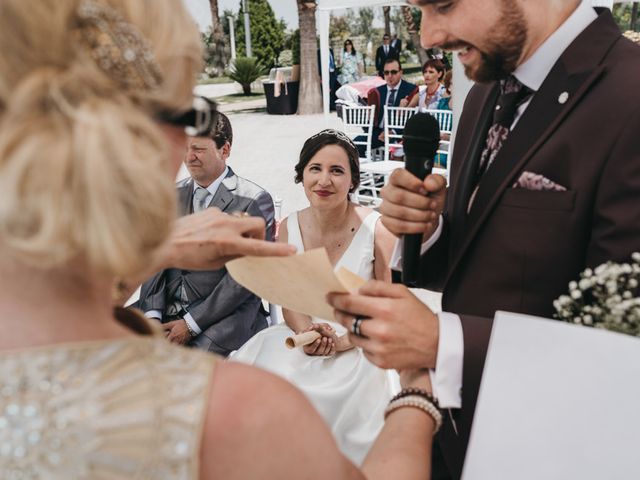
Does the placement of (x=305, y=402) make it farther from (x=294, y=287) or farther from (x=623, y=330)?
(x=623, y=330)

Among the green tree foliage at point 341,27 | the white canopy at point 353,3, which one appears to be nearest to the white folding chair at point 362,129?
the white canopy at point 353,3

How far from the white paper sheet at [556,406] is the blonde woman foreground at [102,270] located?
1.00 feet

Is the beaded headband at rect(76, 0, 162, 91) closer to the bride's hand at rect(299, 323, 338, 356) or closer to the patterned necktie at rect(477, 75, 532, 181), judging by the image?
the patterned necktie at rect(477, 75, 532, 181)

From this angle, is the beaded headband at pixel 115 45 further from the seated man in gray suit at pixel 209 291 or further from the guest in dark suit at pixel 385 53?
the guest in dark suit at pixel 385 53

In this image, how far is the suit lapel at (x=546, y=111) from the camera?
1.36m

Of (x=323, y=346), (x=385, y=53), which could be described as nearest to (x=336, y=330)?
(x=323, y=346)

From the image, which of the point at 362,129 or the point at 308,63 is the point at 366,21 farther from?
the point at 362,129

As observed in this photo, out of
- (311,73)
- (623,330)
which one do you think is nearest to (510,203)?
(623,330)

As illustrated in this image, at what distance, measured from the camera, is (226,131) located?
3.68 meters

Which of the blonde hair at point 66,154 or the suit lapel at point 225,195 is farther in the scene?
the suit lapel at point 225,195

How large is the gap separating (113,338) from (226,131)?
10.1 ft

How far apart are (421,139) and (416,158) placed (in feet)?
0.17

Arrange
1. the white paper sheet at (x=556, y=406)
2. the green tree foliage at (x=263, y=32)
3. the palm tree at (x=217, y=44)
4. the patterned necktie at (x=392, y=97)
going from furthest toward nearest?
the palm tree at (x=217, y=44)
the green tree foliage at (x=263, y=32)
the patterned necktie at (x=392, y=97)
the white paper sheet at (x=556, y=406)

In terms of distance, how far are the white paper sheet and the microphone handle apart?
568 millimetres
